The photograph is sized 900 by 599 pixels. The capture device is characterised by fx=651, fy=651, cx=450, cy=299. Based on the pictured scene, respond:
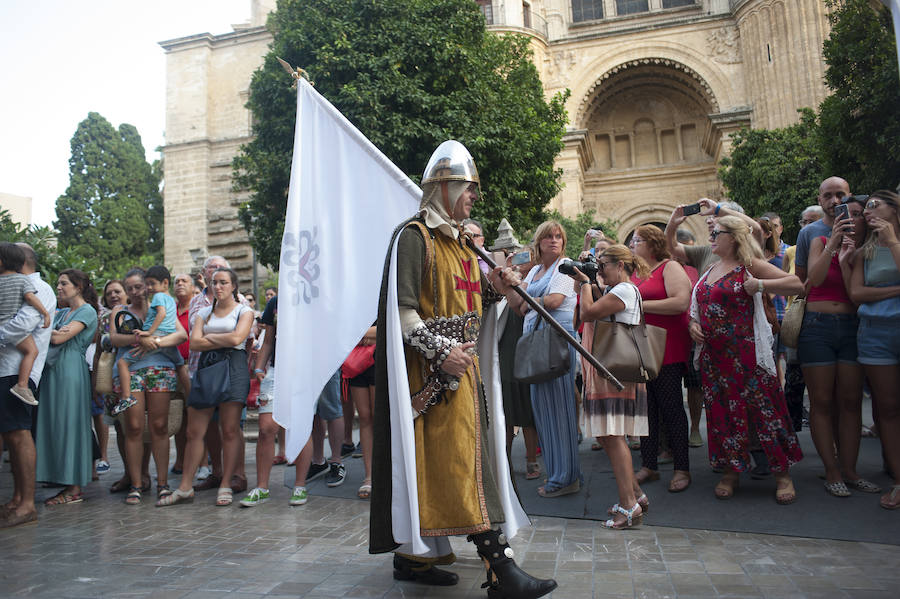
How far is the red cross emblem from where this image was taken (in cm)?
341

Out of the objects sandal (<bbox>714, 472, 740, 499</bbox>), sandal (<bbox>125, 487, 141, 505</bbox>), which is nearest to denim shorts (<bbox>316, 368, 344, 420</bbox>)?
sandal (<bbox>125, 487, 141, 505</bbox>)

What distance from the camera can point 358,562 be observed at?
12.5 ft

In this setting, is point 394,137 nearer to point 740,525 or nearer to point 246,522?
point 246,522

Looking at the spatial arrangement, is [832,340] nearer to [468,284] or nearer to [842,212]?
[842,212]

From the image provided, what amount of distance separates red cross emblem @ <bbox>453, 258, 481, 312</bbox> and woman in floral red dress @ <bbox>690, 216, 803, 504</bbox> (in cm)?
212

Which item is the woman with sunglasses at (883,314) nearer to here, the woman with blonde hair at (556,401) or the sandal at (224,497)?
the woman with blonde hair at (556,401)

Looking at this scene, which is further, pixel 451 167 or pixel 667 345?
pixel 667 345

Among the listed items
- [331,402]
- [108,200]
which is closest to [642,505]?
[331,402]

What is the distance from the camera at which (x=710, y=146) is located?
96.4 feet

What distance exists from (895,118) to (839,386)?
259 inches

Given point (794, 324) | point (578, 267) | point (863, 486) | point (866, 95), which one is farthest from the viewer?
point (866, 95)

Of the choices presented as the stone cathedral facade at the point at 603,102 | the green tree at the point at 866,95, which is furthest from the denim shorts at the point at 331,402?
the stone cathedral facade at the point at 603,102

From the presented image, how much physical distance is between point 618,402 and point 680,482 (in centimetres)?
115

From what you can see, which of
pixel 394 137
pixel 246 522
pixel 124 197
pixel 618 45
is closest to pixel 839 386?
pixel 246 522
